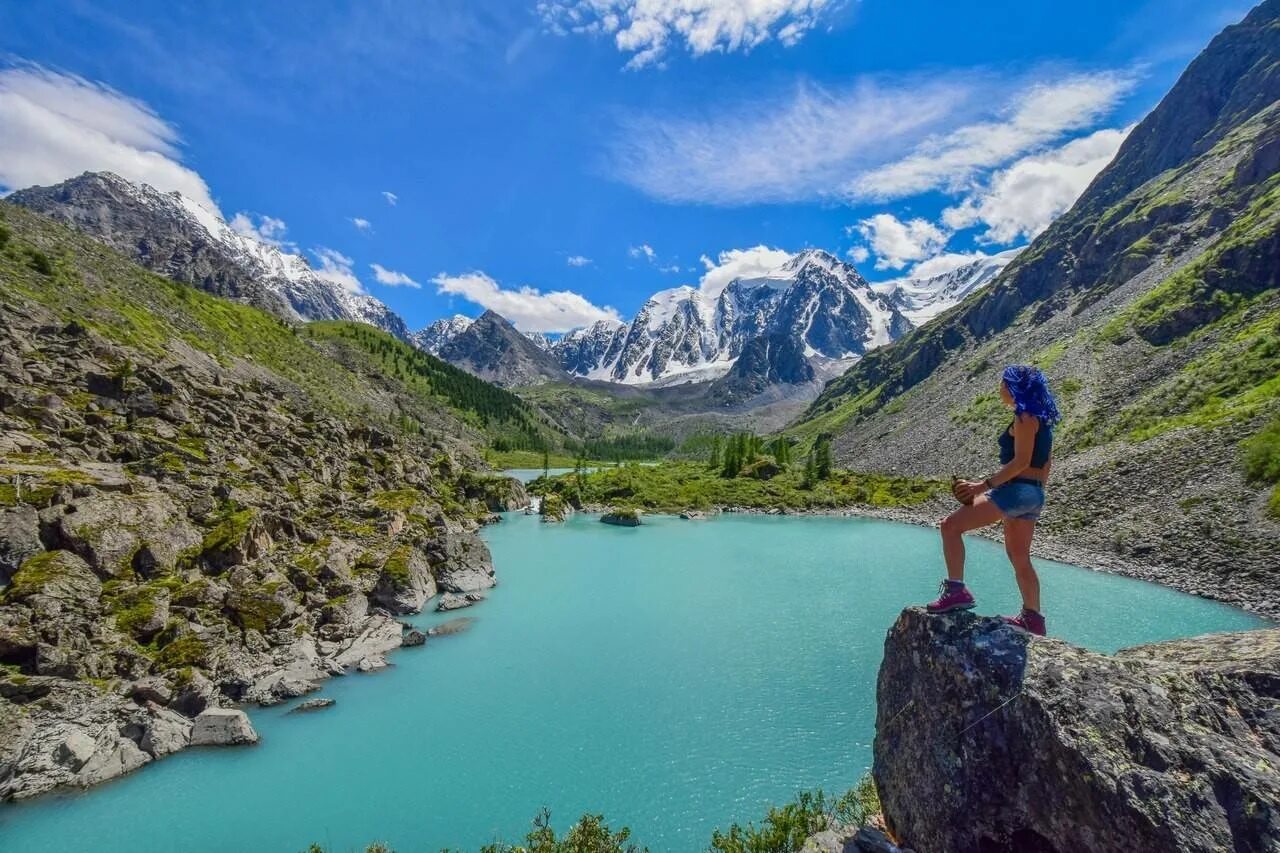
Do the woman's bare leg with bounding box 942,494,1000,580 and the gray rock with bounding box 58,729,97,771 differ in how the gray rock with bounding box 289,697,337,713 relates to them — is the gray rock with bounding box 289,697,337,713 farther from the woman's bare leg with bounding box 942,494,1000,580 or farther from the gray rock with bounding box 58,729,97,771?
the woman's bare leg with bounding box 942,494,1000,580

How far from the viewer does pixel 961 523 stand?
979 centimetres

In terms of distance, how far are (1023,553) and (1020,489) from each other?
39.9 inches

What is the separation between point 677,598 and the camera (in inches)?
1864

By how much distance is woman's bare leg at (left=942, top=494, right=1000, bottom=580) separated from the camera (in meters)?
9.53

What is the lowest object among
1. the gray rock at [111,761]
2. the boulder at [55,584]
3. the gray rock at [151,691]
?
the gray rock at [111,761]

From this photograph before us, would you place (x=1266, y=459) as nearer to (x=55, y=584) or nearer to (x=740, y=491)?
(x=55, y=584)

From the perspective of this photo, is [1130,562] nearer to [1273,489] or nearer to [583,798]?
[1273,489]

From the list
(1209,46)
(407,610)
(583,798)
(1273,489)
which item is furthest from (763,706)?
(1209,46)

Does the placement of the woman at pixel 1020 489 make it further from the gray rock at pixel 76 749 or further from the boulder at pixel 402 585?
the boulder at pixel 402 585

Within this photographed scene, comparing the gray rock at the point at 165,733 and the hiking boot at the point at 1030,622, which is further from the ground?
the hiking boot at the point at 1030,622

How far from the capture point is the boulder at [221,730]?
75.3ft

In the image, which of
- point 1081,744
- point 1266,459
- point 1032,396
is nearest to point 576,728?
point 1081,744

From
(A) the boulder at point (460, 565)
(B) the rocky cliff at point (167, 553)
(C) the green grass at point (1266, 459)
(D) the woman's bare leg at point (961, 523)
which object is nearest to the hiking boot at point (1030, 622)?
(D) the woman's bare leg at point (961, 523)

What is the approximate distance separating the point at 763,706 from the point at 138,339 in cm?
8832
